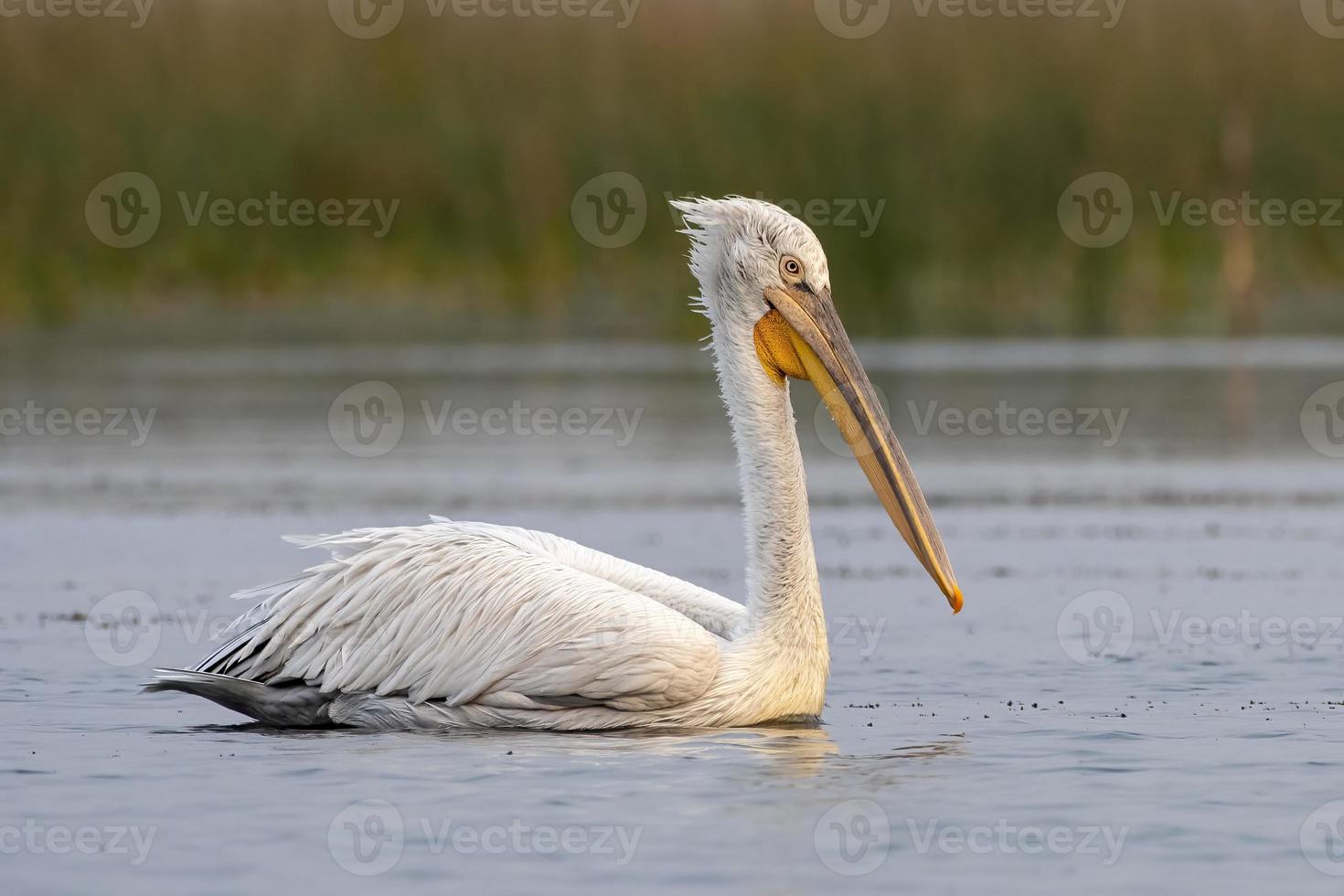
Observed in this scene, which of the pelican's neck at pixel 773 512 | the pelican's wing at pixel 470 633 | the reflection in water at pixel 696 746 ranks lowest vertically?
the reflection in water at pixel 696 746

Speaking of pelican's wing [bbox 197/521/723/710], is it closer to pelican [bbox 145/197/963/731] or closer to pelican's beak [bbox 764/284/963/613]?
pelican [bbox 145/197/963/731]

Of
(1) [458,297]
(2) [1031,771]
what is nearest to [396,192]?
(1) [458,297]

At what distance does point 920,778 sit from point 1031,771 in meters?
0.35

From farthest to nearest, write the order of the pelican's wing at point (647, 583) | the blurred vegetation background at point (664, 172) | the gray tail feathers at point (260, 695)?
1. the blurred vegetation background at point (664, 172)
2. the pelican's wing at point (647, 583)
3. the gray tail feathers at point (260, 695)

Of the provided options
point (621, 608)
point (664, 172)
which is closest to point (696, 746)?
point (621, 608)

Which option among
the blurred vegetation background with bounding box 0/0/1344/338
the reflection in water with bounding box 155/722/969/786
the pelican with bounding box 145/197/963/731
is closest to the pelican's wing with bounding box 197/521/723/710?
the pelican with bounding box 145/197/963/731

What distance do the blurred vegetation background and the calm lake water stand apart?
6.93 meters

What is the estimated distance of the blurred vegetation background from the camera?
26.6 meters

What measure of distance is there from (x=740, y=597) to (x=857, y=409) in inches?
121

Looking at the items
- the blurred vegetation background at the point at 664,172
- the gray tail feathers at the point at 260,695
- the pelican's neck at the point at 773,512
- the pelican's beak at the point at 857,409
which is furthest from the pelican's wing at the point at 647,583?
the blurred vegetation background at the point at 664,172

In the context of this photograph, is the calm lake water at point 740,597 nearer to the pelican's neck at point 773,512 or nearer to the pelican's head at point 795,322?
the pelican's neck at point 773,512

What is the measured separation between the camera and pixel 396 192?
1131 inches

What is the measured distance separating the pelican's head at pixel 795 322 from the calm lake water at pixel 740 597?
32.7 inches

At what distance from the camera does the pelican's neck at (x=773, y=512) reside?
7.41 metres
